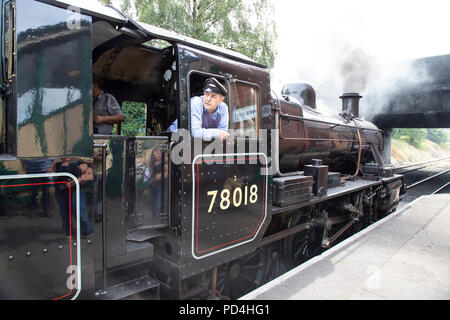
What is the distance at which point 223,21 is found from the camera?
11.9 m

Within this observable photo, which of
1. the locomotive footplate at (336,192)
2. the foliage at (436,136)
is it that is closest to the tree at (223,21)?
the locomotive footplate at (336,192)

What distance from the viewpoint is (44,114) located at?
168 centimetres

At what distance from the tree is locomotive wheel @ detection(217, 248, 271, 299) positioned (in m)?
9.46

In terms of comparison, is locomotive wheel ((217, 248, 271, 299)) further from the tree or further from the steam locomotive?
the tree

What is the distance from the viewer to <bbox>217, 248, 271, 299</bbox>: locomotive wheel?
123 inches

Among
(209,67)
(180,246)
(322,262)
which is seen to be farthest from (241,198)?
(322,262)

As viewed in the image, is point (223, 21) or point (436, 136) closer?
point (223, 21)

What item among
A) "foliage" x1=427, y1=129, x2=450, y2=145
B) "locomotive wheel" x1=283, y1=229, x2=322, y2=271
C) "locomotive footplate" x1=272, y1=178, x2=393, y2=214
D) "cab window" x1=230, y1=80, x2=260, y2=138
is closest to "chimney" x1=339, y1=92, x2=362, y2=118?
"locomotive footplate" x1=272, y1=178, x2=393, y2=214

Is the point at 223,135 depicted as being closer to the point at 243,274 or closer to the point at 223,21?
the point at 243,274

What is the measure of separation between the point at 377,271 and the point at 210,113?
8.79 feet

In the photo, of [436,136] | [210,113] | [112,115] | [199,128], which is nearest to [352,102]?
[210,113]

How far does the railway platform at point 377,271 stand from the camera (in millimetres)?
2861

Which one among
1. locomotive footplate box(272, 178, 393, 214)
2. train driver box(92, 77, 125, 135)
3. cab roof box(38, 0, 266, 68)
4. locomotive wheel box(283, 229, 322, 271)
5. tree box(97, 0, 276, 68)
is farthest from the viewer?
Result: tree box(97, 0, 276, 68)

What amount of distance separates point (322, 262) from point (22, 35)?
140 inches
